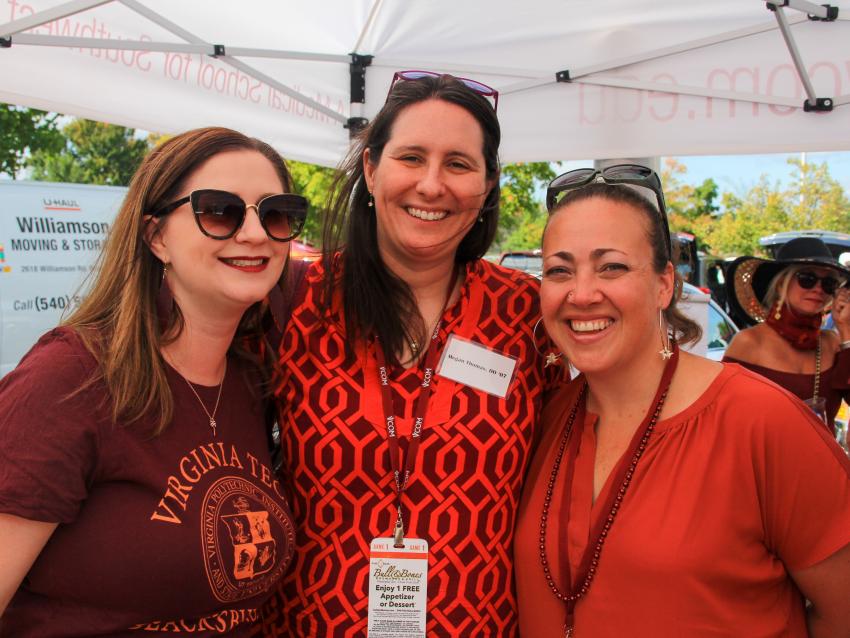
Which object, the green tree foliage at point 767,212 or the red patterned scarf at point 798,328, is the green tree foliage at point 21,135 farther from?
the green tree foliage at point 767,212

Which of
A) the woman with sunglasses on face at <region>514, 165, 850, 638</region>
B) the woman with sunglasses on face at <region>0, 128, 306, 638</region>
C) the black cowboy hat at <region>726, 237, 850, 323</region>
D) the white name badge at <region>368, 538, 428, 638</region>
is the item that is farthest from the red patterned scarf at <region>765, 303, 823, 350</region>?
the woman with sunglasses on face at <region>0, 128, 306, 638</region>

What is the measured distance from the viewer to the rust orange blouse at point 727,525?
1597 millimetres

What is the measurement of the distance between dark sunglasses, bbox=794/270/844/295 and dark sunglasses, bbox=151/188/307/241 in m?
3.07

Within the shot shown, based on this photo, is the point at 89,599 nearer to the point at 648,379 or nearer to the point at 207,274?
the point at 207,274

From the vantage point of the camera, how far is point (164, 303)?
1.75 m

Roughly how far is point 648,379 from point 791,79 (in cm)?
206

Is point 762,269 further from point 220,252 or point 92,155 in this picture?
point 92,155

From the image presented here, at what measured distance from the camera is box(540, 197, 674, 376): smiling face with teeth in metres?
1.79

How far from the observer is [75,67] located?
3.38 meters

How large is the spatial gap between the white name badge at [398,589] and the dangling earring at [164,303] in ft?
2.35

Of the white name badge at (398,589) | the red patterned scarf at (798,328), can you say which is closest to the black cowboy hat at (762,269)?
the red patterned scarf at (798,328)

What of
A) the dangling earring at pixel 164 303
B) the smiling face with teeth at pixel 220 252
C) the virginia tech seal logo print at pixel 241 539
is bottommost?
the virginia tech seal logo print at pixel 241 539

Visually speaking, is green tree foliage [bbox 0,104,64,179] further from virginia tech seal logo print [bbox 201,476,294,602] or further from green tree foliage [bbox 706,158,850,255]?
green tree foliage [bbox 706,158,850,255]

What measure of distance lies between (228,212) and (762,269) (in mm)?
3326
